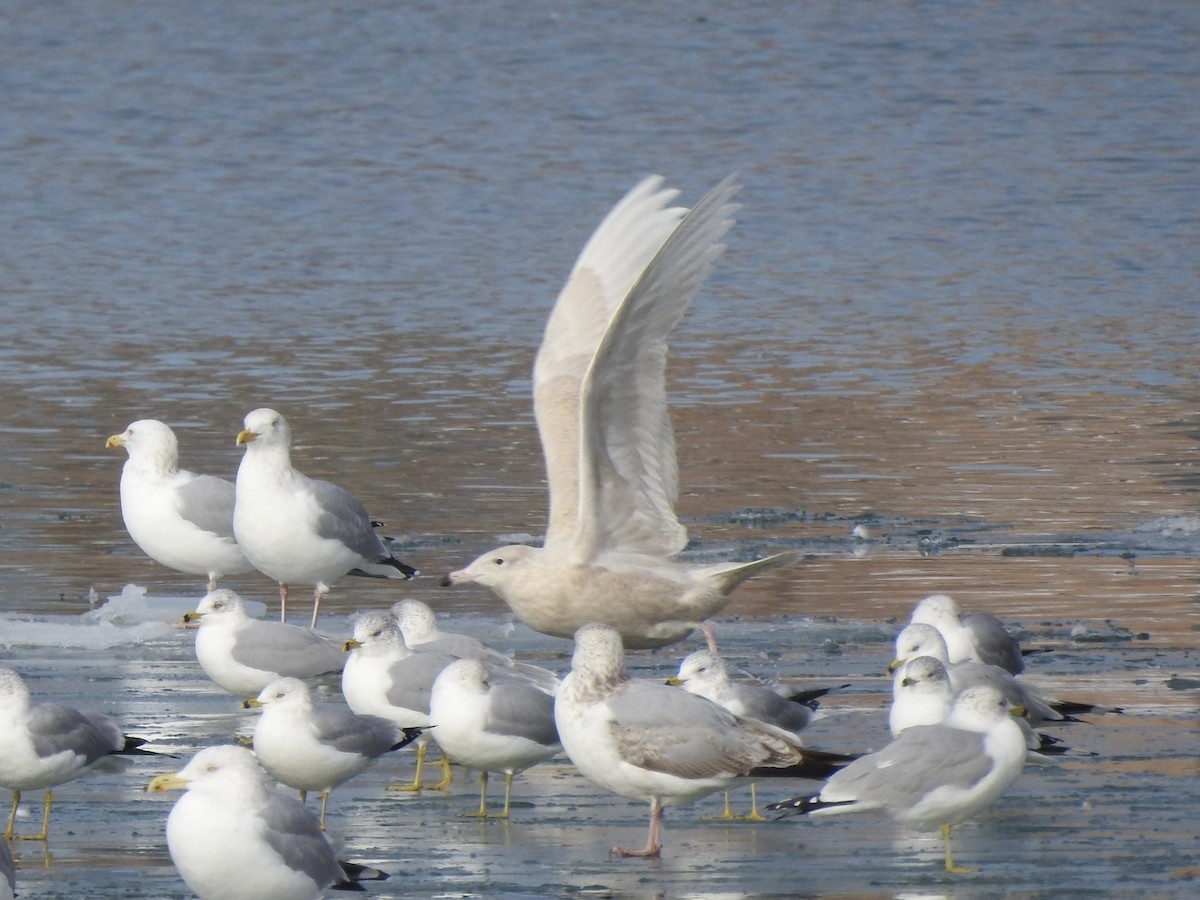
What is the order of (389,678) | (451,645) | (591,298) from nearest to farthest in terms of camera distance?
(389,678) < (451,645) < (591,298)

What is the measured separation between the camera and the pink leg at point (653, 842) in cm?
736

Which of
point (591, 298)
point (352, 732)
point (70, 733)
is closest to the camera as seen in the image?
point (70, 733)

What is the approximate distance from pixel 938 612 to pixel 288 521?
3183 mm

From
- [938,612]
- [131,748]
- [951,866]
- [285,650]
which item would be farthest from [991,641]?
[131,748]

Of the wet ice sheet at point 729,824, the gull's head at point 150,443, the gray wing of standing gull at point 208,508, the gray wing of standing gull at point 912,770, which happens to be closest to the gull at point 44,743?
the wet ice sheet at point 729,824

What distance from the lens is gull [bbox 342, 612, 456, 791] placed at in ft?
28.5

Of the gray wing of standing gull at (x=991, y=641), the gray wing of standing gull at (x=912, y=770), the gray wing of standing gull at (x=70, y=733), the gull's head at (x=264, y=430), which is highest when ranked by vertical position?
the gull's head at (x=264, y=430)

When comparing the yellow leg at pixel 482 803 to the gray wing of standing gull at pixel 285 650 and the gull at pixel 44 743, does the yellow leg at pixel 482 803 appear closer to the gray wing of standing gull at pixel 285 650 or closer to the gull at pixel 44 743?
the gull at pixel 44 743

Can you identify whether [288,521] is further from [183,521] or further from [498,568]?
[498,568]

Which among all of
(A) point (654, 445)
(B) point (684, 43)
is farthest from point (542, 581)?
(B) point (684, 43)

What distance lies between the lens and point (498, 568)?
32.2 ft

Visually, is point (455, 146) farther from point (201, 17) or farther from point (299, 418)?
point (299, 418)

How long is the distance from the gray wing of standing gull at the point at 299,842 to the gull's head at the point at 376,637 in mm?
1982

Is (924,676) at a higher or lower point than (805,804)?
higher
